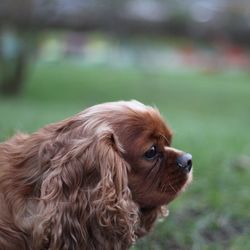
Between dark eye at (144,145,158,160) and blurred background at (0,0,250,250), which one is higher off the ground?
dark eye at (144,145,158,160)

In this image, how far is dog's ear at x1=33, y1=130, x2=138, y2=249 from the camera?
164 inches

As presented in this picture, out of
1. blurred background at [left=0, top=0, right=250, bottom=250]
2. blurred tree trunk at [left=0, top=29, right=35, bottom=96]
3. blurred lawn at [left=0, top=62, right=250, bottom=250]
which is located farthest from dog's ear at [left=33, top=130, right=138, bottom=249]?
blurred tree trunk at [left=0, top=29, right=35, bottom=96]

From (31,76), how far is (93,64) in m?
8.13

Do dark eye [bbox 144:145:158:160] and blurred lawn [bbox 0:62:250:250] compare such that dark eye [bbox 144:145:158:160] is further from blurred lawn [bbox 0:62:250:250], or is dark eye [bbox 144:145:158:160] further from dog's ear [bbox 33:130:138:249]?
blurred lawn [bbox 0:62:250:250]

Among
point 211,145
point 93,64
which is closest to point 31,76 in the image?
point 93,64

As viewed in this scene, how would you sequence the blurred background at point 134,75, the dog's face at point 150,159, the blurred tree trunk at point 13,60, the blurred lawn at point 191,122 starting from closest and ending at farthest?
the dog's face at point 150,159 < the blurred lawn at point 191,122 < the blurred background at point 134,75 < the blurred tree trunk at point 13,60

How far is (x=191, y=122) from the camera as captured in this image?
1238 centimetres

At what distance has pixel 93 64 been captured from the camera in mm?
28172

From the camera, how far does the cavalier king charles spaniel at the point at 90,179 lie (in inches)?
166

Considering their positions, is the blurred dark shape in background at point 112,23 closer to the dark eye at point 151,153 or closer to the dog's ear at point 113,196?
the dark eye at point 151,153

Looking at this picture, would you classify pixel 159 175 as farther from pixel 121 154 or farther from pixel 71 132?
pixel 71 132

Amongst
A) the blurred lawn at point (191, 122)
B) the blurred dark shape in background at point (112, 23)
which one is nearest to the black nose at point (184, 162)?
the blurred lawn at point (191, 122)

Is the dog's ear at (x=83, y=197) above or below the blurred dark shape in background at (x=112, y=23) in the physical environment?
above

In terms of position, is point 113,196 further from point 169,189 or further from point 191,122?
point 191,122
